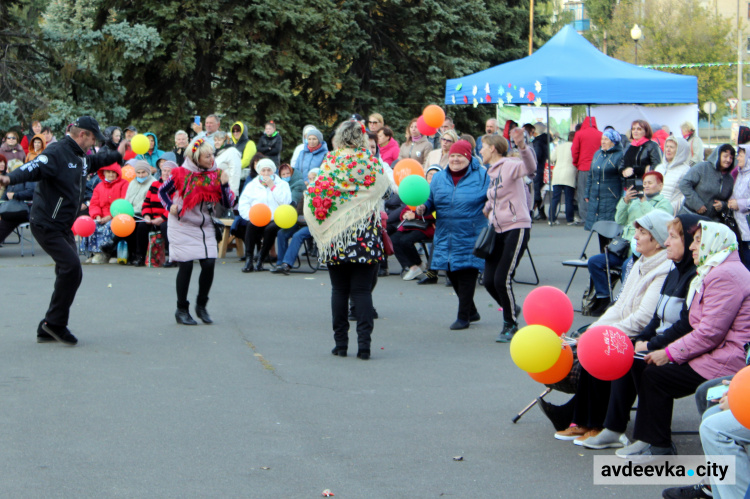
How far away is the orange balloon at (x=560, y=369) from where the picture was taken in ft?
18.4

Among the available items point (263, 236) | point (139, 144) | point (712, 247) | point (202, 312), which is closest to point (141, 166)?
point (139, 144)

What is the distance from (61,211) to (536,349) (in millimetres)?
4771

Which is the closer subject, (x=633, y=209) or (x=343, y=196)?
(x=343, y=196)

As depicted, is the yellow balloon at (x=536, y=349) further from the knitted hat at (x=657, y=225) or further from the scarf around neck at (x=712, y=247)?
the knitted hat at (x=657, y=225)

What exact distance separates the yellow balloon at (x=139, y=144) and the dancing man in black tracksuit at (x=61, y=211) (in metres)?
7.05

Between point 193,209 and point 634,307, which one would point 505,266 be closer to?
point 634,307

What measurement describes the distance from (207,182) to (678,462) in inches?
220

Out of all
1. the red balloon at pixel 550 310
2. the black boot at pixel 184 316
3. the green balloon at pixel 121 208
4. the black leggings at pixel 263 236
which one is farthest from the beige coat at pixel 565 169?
the red balloon at pixel 550 310

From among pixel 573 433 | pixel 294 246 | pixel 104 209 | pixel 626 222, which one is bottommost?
pixel 573 433

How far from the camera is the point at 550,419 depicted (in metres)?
5.80

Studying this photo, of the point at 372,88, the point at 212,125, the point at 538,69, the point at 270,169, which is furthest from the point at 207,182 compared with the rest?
the point at 372,88

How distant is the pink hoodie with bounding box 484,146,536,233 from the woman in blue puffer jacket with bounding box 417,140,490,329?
42cm

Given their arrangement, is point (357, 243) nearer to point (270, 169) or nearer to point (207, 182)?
point (207, 182)

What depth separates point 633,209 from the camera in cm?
1006
